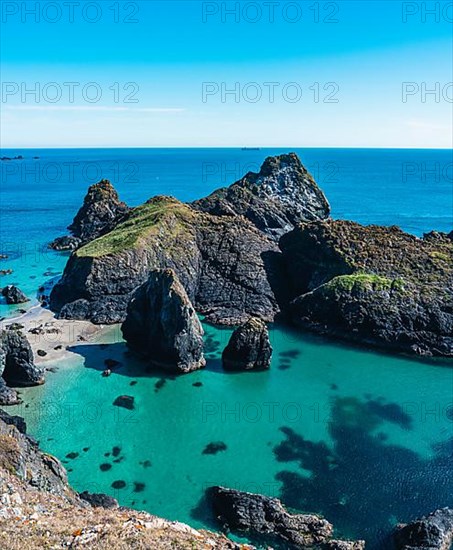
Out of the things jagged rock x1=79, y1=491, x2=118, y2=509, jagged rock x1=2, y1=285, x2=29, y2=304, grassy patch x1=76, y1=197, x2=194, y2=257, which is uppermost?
grassy patch x1=76, y1=197, x2=194, y2=257

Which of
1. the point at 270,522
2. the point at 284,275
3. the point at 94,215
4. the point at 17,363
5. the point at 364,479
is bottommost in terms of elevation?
the point at 270,522

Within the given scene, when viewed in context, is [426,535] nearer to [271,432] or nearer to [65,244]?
[271,432]

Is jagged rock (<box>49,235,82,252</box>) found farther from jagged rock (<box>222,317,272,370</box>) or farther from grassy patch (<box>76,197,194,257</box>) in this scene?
jagged rock (<box>222,317,272,370</box>)

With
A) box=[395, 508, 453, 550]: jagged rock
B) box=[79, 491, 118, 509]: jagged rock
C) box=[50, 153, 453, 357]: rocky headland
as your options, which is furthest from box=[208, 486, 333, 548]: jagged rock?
box=[50, 153, 453, 357]: rocky headland

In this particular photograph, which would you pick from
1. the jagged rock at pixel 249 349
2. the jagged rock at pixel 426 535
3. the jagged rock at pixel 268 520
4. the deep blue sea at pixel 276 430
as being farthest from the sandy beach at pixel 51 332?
the jagged rock at pixel 426 535

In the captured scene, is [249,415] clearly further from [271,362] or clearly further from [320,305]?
[320,305]

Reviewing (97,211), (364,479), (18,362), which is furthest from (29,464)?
(97,211)
